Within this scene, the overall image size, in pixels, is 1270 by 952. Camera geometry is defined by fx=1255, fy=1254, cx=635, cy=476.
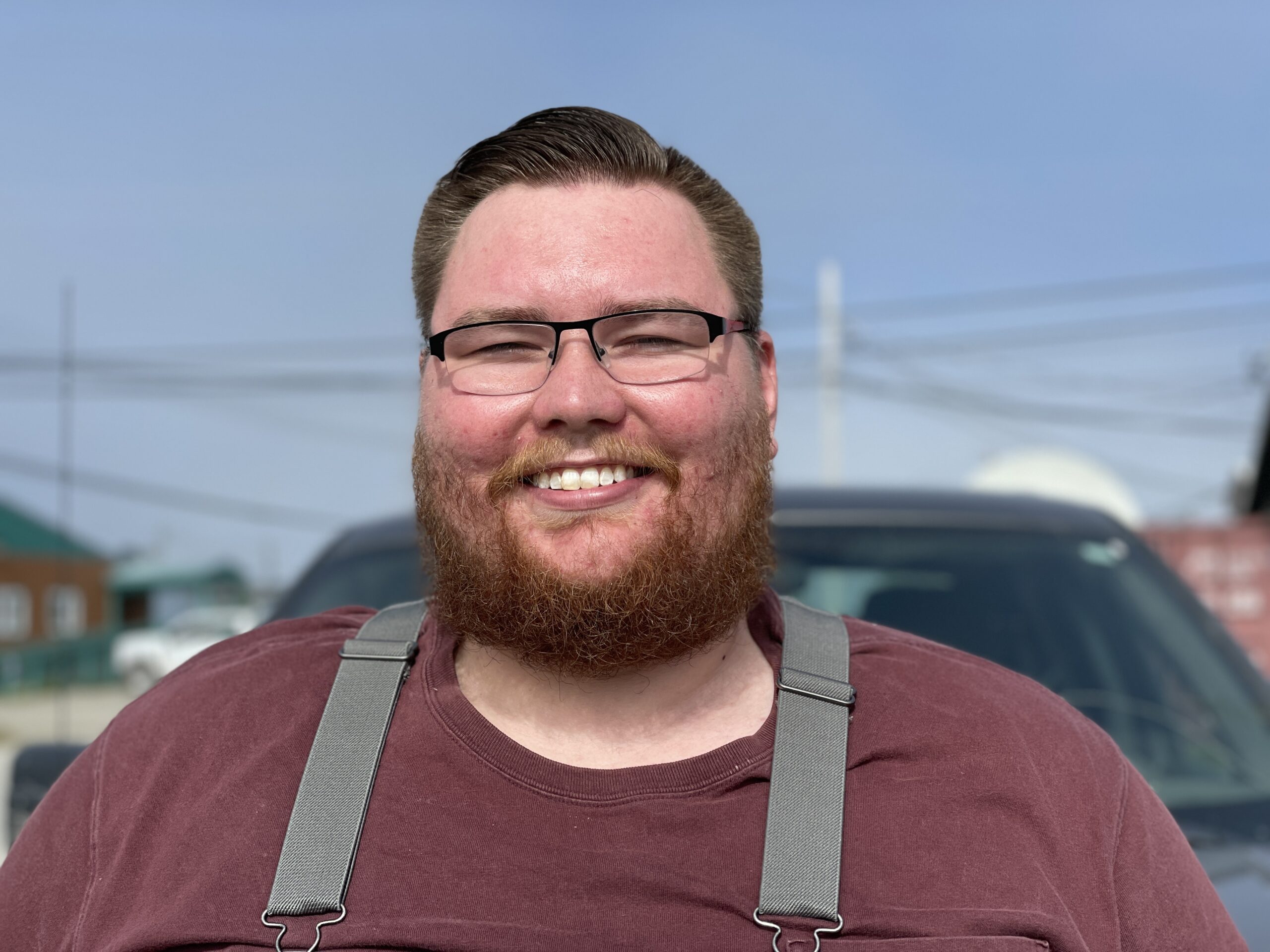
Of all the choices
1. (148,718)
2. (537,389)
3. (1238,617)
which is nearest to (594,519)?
(537,389)

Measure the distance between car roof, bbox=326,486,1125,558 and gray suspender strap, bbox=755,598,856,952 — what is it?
1460 millimetres

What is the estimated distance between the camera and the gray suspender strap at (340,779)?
1593mm

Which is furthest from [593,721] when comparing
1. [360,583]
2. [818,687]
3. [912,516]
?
[912,516]

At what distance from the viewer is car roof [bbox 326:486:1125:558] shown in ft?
11.0

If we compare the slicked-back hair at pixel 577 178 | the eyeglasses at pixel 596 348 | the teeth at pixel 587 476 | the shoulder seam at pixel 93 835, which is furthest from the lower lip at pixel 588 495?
the shoulder seam at pixel 93 835

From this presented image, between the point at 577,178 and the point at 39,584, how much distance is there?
38.1 meters

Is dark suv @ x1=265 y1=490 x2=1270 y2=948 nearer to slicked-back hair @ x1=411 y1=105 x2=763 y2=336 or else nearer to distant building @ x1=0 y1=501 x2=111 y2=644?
slicked-back hair @ x1=411 y1=105 x2=763 y2=336

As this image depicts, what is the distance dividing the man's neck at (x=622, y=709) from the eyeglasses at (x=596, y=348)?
0.42 metres

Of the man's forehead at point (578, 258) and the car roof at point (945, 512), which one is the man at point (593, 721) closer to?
the man's forehead at point (578, 258)

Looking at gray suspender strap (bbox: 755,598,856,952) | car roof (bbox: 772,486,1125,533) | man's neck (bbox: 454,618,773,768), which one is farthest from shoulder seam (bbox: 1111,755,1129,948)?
car roof (bbox: 772,486,1125,533)

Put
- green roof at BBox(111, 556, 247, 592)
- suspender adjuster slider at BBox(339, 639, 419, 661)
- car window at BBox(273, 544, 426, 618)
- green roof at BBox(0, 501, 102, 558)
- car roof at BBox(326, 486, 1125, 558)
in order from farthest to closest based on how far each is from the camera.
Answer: green roof at BBox(111, 556, 247, 592)
green roof at BBox(0, 501, 102, 558)
car roof at BBox(326, 486, 1125, 558)
car window at BBox(273, 544, 426, 618)
suspender adjuster slider at BBox(339, 639, 419, 661)

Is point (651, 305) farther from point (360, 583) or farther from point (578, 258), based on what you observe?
point (360, 583)

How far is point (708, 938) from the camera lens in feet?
5.12

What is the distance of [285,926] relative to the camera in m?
1.58
